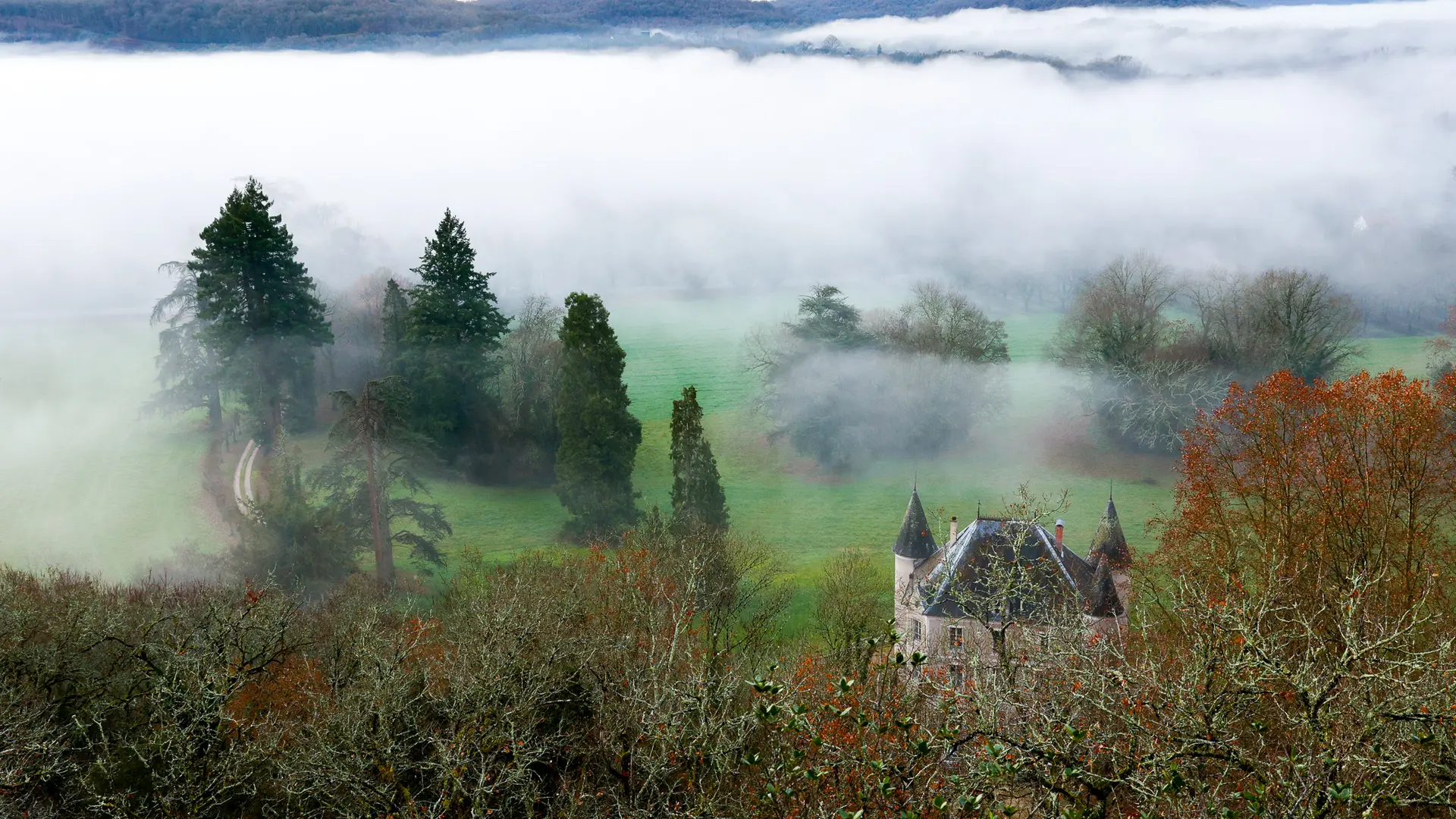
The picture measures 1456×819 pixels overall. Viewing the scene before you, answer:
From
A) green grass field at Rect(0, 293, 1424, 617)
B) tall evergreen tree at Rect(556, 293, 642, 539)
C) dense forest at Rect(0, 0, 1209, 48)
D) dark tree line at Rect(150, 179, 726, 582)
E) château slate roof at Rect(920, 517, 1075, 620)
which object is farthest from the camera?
dense forest at Rect(0, 0, 1209, 48)

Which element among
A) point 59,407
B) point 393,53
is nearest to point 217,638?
point 59,407

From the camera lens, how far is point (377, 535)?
137ft

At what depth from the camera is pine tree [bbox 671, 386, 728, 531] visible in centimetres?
4516

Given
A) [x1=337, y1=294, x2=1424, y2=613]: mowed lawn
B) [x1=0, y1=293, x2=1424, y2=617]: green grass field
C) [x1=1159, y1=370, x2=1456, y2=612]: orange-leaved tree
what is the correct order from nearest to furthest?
[x1=1159, y1=370, x2=1456, y2=612]: orange-leaved tree < [x1=0, y1=293, x2=1424, y2=617]: green grass field < [x1=337, y1=294, x2=1424, y2=613]: mowed lawn

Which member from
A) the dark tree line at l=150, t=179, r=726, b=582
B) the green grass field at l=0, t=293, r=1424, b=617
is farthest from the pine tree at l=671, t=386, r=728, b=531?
the green grass field at l=0, t=293, r=1424, b=617

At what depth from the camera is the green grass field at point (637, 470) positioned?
4422cm

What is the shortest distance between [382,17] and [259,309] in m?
55.0

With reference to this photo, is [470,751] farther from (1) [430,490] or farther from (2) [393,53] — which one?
(2) [393,53]

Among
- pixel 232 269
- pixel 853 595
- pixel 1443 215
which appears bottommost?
pixel 853 595

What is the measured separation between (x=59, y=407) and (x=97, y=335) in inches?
206

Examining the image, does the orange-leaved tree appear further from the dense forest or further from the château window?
the dense forest

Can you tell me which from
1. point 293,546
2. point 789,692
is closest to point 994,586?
point 789,692

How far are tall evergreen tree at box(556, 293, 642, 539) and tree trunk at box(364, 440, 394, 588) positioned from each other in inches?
323

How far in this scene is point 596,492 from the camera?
47688mm
